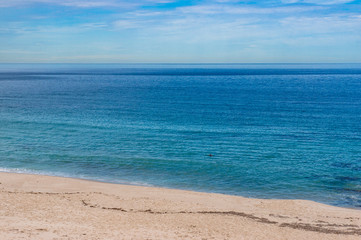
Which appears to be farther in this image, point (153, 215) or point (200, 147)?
point (200, 147)

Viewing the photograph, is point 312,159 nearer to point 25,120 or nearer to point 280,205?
point 280,205

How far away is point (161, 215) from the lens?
984 inches

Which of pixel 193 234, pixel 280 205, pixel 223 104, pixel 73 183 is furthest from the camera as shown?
pixel 223 104

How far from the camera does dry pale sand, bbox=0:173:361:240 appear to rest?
21219 millimetres

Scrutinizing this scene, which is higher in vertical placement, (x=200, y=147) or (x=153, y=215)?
(x=200, y=147)

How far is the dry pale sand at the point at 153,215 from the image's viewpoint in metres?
21.2

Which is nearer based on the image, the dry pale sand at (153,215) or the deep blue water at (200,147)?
the dry pale sand at (153,215)

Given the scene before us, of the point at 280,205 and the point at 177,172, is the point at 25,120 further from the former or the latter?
the point at 280,205

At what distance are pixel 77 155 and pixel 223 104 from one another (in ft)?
153

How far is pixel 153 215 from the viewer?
2495 cm

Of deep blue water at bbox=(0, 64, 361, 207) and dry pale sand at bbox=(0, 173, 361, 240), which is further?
deep blue water at bbox=(0, 64, 361, 207)

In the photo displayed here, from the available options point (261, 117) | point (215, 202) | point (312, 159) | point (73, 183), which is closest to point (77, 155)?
point (73, 183)

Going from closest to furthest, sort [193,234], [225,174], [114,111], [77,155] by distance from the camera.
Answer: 1. [193,234]
2. [225,174]
3. [77,155]
4. [114,111]

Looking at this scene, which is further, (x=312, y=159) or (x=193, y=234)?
(x=312, y=159)
